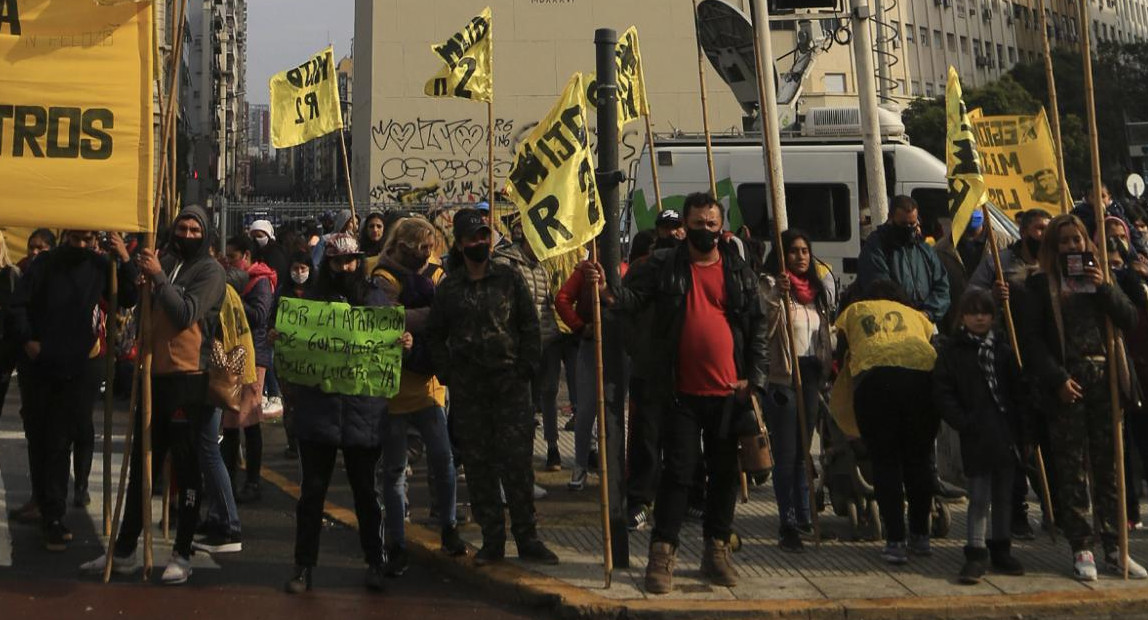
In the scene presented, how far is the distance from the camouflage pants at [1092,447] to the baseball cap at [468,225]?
313 centimetres

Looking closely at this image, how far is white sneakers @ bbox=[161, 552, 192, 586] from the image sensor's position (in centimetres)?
710

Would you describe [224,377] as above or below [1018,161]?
below

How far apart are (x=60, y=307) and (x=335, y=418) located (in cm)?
208

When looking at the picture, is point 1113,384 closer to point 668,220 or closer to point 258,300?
point 668,220

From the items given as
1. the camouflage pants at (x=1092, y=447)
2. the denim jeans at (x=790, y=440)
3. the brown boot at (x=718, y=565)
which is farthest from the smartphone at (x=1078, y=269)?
the brown boot at (x=718, y=565)

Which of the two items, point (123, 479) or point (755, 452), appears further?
point (123, 479)

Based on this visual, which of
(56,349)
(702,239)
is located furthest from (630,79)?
(56,349)

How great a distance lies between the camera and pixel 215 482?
7.87 m

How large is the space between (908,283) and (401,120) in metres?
33.2

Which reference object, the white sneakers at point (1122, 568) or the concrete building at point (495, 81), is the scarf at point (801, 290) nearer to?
the white sneakers at point (1122, 568)

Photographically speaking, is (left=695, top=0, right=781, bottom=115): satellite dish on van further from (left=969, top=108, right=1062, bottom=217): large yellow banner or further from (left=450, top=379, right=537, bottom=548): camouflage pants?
(left=450, top=379, right=537, bottom=548): camouflage pants

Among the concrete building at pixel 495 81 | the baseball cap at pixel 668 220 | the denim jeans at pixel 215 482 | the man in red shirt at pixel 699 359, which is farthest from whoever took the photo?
the concrete building at pixel 495 81

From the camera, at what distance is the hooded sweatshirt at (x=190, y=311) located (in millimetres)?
7211

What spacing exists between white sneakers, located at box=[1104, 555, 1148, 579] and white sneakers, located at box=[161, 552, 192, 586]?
186 inches
